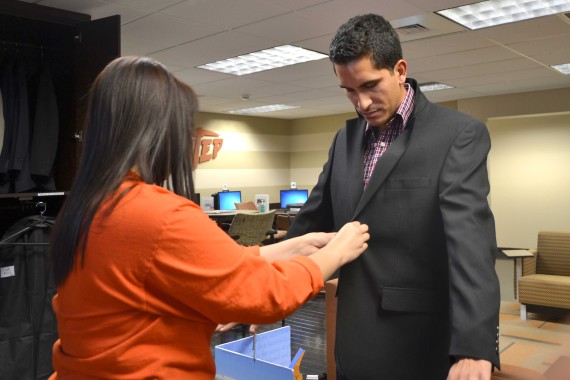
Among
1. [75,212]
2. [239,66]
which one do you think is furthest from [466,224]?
[239,66]

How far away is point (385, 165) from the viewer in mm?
1252

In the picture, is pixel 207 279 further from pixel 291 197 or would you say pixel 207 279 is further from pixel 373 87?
pixel 291 197

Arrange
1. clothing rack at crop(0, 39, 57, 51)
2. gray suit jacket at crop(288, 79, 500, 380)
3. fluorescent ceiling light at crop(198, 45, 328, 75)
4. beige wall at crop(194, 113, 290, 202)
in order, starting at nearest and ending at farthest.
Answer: gray suit jacket at crop(288, 79, 500, 380)
clothing rack at crop(0, 39, 57, 51)
fluorescent ceiling light at crop(198, 45, 328, 75)
beige wall at crop(194, 113, 290, 202)

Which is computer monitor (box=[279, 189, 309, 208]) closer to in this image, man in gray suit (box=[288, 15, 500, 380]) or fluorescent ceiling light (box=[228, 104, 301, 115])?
fluorescent ceiling light (box=[228, 104, 301, 115])

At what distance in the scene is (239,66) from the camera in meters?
6.01

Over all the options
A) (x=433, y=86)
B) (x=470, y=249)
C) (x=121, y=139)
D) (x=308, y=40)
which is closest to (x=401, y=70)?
(x=470, y=249)

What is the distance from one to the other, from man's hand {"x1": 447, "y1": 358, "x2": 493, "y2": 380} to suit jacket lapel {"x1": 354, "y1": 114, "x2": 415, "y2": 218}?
0.42m

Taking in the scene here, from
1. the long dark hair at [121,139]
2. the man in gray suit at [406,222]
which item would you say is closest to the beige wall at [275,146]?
the man in gray suit at [406,222]

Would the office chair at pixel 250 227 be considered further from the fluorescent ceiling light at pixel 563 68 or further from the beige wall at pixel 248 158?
the fluorescent ceiling light at pixel 563 68

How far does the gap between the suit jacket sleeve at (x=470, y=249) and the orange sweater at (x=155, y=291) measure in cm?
35

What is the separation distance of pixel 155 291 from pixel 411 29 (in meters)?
4.19

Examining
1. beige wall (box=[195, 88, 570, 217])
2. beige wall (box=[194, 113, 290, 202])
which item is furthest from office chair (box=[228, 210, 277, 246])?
beige wall (box=[194, 113, 290, 202])

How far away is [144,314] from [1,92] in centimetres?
275

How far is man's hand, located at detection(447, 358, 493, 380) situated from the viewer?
101 cm
